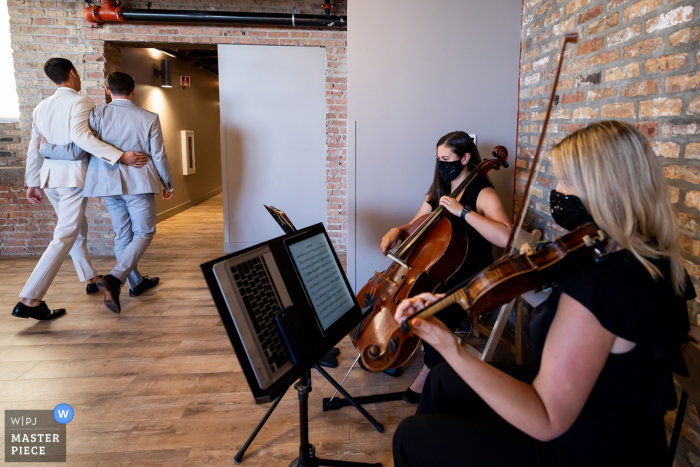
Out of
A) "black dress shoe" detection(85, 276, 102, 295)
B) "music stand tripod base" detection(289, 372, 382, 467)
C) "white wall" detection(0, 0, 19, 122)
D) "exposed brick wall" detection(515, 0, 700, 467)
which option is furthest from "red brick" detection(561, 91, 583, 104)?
"white wall" detection(0, 0, 19, 122)

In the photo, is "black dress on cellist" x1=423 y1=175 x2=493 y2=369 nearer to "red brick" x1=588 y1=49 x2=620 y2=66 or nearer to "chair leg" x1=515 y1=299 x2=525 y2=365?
"chair leg" x1=515 y1=299 x2=525 y2=365

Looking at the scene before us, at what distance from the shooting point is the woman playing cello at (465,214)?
79.0 inches

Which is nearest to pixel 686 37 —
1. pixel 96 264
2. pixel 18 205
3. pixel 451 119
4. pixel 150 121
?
pixel 451 119

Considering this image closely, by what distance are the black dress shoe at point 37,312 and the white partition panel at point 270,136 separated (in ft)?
6.53

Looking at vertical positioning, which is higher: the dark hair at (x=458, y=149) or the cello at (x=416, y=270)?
the dark hair at (x=458, y=149)

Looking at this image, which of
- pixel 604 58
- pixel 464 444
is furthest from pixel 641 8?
pixel 464 444

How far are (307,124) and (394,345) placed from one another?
4038 mm

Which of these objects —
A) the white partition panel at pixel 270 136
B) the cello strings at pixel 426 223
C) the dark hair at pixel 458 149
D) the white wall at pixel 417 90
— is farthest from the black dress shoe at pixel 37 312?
the dark hair at pixel 458 149

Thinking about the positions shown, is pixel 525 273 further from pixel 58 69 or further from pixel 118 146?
pixel 58 69

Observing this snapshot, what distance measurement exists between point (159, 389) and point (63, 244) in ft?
5.23

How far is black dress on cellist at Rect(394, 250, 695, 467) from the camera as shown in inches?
36.4

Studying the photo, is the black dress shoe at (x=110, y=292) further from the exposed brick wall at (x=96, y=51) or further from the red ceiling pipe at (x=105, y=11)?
the red ceiling pipe at (x=105, y=11)

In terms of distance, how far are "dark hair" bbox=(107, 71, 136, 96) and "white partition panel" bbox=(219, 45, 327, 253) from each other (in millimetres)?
1430

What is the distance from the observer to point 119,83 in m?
3.33
